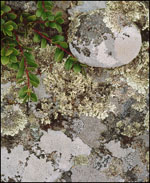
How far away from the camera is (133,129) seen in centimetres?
226

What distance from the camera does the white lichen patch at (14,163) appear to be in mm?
2246

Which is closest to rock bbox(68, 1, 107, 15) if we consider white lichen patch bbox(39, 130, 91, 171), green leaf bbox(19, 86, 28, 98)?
green leaf bbox(19, 86, 28, 98)

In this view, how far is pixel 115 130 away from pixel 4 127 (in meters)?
1.06

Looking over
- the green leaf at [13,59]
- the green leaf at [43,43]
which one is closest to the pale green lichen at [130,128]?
the green leaf at [43,43]

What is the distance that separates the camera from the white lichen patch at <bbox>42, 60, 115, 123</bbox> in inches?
84.0

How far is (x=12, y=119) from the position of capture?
2.20 metres

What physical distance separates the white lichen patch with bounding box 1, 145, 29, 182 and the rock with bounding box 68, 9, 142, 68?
42.3 inches

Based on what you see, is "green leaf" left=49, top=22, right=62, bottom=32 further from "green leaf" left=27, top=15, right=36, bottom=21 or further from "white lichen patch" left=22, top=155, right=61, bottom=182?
"white lichen patch" left=22, top=155, right=61, bottom=182

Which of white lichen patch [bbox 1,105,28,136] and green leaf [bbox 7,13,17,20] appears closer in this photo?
green leaf [bbox 7,13,17,20]

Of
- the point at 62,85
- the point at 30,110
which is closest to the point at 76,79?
the point at 62,85

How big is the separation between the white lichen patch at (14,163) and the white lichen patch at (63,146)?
21 cm

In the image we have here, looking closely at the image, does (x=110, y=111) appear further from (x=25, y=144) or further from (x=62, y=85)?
(x=25, y=144)

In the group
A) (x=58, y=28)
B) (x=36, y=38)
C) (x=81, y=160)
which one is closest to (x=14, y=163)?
(x=81, y=160)

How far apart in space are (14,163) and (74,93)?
91 centimetres
